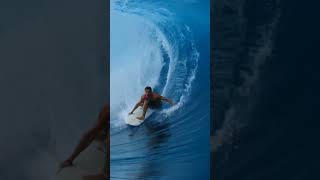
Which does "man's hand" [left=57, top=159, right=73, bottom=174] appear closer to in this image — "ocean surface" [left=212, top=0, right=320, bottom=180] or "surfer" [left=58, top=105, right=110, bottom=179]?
"surfer" [left=58, top=105, right=110, bottom=179]

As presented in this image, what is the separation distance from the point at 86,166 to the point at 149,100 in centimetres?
89

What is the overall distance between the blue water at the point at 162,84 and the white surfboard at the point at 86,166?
0.43ft

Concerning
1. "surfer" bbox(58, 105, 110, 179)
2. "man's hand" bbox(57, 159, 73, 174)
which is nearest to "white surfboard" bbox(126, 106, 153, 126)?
"surfer" bbox(58, 105, 110, 179)

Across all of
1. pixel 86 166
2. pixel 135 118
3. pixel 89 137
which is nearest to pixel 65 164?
pixel 86 166

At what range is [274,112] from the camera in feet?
13.8

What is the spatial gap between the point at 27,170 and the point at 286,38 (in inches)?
114

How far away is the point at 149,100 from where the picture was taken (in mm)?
4086

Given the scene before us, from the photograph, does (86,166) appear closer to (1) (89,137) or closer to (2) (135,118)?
(1) (89,137)

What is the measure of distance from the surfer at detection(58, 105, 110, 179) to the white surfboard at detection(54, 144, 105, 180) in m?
0.04

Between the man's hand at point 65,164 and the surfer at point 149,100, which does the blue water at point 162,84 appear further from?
the man's hand at point 65,164

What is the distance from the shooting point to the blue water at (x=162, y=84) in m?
4.04

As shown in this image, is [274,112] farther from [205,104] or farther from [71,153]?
[71,153]

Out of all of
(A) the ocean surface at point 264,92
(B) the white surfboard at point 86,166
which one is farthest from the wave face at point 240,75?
(B) the white surfboard at point 86,166

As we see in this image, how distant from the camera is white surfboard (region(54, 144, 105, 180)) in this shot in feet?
12.9
